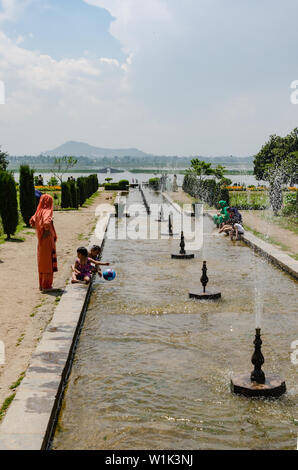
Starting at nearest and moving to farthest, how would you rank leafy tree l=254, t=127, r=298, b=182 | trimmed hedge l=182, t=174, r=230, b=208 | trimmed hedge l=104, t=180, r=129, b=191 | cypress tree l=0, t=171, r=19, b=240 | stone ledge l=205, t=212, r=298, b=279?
1. stone ledge l=205, t=212, r=298, b=279
2. cypress tree l=0, t=171, r=19, b=240
3. trimmed hedge l=182, t=174, r=230, b=208
4. trimmed hedge l=104, t=180, r=129, b=191
5. leafy tree l=254, t=127, r=298, b=182

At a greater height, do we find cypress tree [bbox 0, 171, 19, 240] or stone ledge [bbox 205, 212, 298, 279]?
cypress tree [bbox 0, 171, 19, 240]

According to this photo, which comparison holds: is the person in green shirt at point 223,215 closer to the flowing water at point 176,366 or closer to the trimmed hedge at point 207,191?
the flowing water at point 176,366

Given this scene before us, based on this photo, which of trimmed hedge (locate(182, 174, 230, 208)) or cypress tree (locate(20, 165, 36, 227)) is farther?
trimmed hedge (locate(182, 174, 230, 208))

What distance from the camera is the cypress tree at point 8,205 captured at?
1510 centimetres

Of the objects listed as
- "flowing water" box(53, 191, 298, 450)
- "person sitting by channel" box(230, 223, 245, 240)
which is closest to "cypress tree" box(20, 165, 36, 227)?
"person sitting by channel" box(230, 223, 245, 240)

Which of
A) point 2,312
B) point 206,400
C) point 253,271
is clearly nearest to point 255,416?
point 206,400

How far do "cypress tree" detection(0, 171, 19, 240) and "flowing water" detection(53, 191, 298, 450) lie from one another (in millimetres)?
6093

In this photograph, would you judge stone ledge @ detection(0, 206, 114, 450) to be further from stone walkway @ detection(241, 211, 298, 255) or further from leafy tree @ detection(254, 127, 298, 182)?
leafy tree @ detection(254, 127, 298, 182)

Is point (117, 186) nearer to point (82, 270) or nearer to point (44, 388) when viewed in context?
point (82, 270)

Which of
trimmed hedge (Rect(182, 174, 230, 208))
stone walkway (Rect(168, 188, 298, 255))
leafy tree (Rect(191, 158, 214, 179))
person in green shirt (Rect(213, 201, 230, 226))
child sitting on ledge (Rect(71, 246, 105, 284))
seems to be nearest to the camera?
child sitting on ledge (Rect(71, 246, 105, 284))

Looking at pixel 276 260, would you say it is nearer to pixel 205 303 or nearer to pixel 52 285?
pixel 205 303

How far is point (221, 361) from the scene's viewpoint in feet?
18.9

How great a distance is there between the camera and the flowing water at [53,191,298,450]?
166 inches

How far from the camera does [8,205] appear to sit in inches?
606
